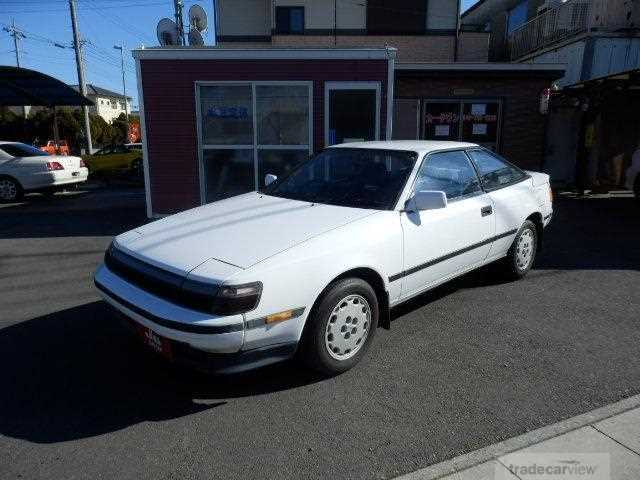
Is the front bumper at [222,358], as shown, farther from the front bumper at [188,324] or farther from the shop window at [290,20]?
the shop window at [290,20]

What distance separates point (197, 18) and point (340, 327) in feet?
33.2

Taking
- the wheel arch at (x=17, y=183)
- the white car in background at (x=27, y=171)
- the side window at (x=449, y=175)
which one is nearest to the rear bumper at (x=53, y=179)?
the white car in background at (x=27, y=171)

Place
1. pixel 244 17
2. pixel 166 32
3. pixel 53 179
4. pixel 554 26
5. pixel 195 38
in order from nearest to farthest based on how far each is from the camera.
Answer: pixel 166 32 < pixel 195 38 < pixel 53 179 < pixel 554 26 < pixel 244 17

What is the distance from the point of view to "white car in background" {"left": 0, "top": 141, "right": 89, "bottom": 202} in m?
11.3

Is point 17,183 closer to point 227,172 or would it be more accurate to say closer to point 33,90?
point 33,90

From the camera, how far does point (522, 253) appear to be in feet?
16.6

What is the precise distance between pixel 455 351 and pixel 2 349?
353 cm

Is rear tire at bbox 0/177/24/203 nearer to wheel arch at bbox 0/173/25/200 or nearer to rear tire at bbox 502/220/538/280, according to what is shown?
wheel arch at bbox 0/173/25/200

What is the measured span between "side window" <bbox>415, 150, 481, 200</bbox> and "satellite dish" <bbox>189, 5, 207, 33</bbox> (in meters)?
8.72

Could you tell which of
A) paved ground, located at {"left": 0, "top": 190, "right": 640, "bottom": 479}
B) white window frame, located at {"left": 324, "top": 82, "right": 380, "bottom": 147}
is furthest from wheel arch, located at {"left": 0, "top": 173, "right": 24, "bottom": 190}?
white window frame, located at {"left": 324, "top": 82, "right": 380, "bottom": 147}

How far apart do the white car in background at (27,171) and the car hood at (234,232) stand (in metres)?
9.64

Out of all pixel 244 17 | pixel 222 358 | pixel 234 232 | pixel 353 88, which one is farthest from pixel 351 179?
pixel 244 17

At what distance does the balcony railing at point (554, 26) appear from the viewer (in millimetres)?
14676

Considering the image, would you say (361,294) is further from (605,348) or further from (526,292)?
(526,292)
